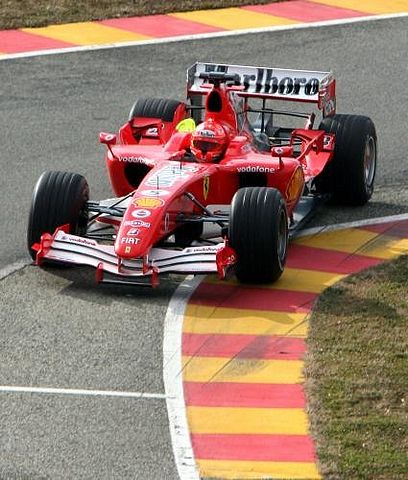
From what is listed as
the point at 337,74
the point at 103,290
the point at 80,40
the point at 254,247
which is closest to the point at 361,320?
the point at 254,247

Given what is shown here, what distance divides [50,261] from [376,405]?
11.5 feet

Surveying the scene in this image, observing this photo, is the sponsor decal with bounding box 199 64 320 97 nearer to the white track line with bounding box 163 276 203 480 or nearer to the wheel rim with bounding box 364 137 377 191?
the wheel rim with bounding box 364 137 377 191

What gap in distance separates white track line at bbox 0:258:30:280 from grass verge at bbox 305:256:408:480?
8.81 feet

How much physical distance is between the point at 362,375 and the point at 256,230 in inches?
78.1

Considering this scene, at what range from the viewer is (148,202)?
13641 millimetres

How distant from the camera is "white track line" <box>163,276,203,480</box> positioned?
10562 mm

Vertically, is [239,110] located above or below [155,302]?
above

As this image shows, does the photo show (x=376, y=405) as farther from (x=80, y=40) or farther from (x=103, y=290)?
(x=80, y=40)

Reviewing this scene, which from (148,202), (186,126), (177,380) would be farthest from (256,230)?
(186,126)

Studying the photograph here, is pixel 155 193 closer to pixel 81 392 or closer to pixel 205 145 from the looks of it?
pixel 205 145

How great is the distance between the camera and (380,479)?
33.4 feet

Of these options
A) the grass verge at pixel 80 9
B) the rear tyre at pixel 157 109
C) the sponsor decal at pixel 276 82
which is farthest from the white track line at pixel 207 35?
the sponsor decal at pixel 276 82

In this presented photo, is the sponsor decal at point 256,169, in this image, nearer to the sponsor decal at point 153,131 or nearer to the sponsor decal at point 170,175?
the sponsor decal at point 170,175

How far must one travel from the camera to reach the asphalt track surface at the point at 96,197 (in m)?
10.8
